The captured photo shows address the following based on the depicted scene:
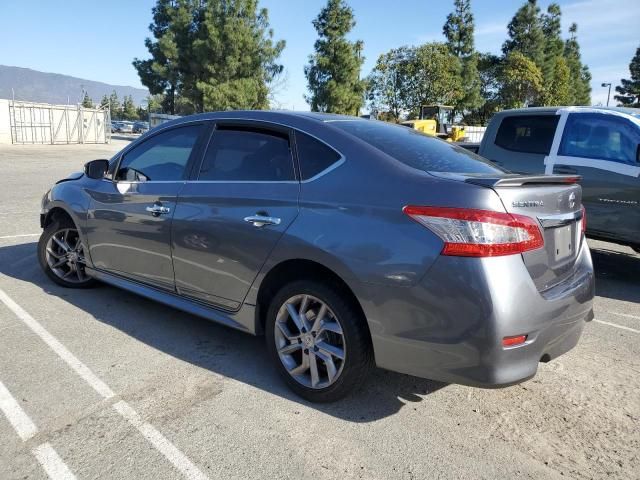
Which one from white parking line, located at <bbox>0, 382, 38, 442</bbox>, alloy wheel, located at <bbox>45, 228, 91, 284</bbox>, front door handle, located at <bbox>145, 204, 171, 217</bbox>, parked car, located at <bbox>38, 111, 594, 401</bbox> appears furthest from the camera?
alloy wheel, located at <bbox>45, 228, 91, 284</bbox>

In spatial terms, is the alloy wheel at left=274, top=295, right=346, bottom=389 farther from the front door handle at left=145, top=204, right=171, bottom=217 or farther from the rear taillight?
the front door handle at left=145, top=204, right=171, bottom=217

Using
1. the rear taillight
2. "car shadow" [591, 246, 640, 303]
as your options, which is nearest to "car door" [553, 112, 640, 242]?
"car shadow" [591, 246, 640, 303]

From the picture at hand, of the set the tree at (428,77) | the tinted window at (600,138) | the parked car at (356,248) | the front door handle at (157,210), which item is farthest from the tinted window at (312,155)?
the tree at (428,77)

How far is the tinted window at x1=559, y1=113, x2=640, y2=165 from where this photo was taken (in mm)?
5734

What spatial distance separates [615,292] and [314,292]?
4.25m

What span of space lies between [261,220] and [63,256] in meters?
2.76

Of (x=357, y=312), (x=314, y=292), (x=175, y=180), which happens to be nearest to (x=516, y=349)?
(x=357, y=312)

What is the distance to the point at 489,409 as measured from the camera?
3096 millimetres

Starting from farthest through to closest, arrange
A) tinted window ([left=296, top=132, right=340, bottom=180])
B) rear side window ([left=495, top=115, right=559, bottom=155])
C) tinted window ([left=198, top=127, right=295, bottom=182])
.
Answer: rear side window ([left=495, top=115, right=559, bottom=155]) → tinted window ([left=198, top=127, right=295, bottom=182]) → tinted window ([left=296, top=132, right=340, bottom=180])

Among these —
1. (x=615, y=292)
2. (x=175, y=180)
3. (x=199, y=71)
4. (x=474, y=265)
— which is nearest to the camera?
(x=474, y=265)

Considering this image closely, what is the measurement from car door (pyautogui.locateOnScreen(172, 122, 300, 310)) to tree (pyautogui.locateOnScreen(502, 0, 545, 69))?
59.4m

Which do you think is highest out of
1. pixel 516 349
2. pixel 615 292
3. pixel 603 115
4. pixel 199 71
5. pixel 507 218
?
pixel 199 71

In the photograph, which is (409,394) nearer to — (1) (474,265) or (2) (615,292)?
(1) (474,265)

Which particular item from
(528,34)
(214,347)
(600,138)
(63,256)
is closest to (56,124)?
(63,256)
